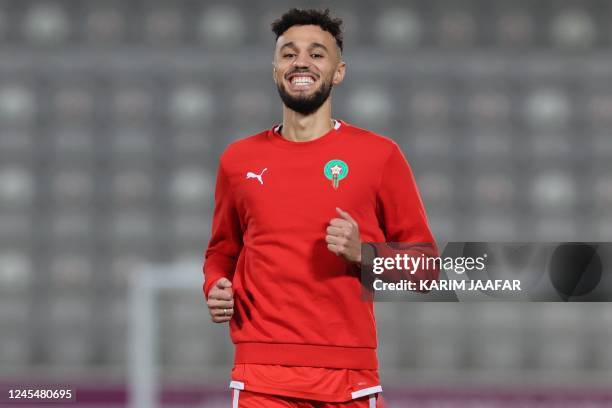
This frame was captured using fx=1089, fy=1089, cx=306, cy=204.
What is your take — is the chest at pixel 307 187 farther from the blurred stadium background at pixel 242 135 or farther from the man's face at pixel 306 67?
the blurred stadium background at pixel 242 135

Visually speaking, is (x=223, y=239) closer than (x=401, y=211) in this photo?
No

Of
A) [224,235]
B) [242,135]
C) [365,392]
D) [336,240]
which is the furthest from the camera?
[242,135]

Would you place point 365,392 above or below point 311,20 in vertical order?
below

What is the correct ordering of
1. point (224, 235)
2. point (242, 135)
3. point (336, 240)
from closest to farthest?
point (336, 240) → point (224, 235) → point (242, 135)

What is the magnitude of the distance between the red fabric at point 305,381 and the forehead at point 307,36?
1.94 feet

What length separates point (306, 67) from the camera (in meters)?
1.98

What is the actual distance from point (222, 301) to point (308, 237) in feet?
0.62

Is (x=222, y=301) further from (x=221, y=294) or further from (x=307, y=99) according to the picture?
(x=307, y=99)

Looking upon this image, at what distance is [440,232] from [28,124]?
258cm

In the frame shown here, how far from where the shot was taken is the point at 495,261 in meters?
2.16

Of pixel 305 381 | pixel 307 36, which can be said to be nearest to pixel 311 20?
pixel 307 36

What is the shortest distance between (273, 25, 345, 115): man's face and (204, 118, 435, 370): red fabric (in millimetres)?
80

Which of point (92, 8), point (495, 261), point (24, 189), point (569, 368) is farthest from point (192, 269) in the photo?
point (495, 261)

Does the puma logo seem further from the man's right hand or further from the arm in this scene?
the man's right hand
